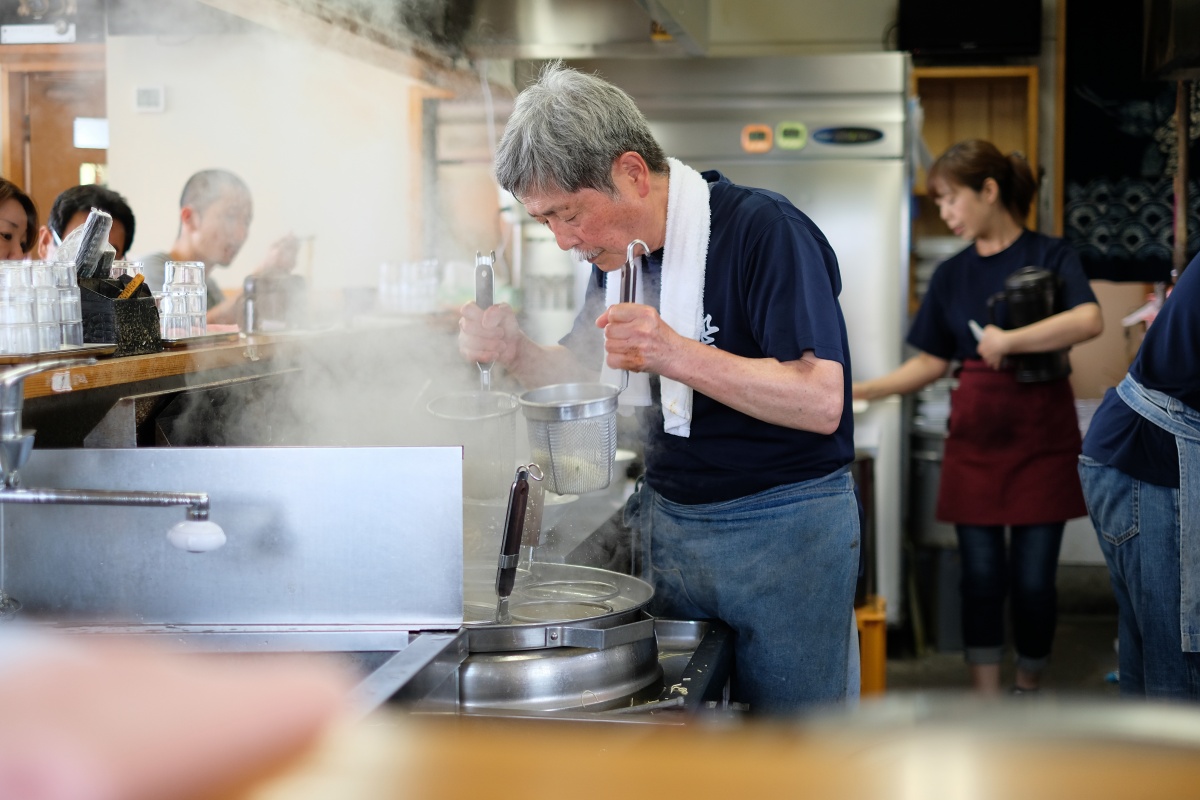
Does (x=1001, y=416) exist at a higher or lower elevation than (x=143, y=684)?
lower

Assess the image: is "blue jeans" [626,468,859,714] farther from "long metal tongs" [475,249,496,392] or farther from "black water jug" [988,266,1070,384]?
Answer: "black water jug" [988,266,1070,384]

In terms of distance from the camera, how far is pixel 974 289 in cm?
352

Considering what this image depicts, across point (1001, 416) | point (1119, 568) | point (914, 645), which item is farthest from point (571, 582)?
point (914, 645)

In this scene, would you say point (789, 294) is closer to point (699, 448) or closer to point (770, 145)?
point (699, 448)

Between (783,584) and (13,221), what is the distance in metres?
2.30

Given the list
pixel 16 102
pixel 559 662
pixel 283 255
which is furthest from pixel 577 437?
pixel 16 102

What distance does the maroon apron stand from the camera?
333 cm

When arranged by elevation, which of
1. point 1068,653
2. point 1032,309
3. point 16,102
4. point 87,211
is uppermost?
point 16,102

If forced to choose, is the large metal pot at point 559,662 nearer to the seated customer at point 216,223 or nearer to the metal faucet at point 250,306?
the metal faucet at point 250,306

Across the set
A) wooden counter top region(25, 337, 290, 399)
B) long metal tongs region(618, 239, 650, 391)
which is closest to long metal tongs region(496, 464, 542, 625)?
long metal tongs region(618, 239, 650, 391)

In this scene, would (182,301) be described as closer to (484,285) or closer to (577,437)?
(484,285)

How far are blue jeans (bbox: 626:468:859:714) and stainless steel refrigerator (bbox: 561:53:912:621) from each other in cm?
229

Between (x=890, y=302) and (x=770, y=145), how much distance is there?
0.67 meters

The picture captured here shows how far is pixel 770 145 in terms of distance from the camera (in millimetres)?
3961
